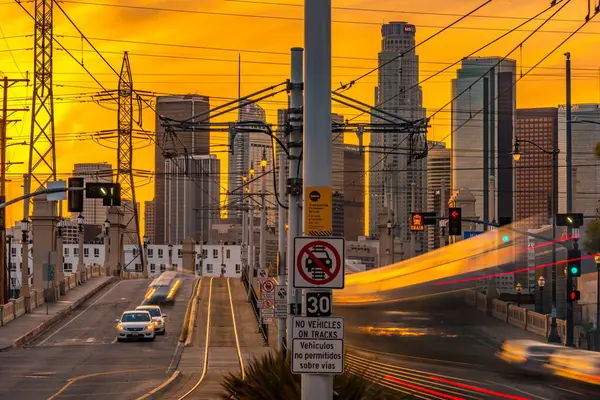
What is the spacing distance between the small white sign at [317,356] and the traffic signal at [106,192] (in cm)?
2985

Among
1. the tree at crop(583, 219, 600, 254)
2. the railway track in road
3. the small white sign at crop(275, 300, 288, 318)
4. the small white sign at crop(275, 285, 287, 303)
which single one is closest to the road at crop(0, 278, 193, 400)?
the railway track in road

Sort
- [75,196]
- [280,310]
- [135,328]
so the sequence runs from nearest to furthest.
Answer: [280,310] < [75,196] < [135,328]

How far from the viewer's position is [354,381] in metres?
17.3

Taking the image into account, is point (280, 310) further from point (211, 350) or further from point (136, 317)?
point (136, 317)

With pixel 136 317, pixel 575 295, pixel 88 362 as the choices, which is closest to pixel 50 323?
pixel 136 317

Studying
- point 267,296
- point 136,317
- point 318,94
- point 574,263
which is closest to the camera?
point 318,94

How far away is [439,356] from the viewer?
709 inches

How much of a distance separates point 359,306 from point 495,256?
23.4ft

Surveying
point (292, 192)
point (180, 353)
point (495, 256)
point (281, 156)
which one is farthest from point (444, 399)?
point (180, 353)

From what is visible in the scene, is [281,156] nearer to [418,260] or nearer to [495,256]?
[418,260]

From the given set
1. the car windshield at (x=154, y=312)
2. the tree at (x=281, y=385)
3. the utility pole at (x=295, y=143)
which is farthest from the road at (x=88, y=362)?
the tree at (x=281, y=385)

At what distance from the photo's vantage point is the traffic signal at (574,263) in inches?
665

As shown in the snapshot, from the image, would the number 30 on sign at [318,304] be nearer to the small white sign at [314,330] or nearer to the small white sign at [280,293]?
the small white sign at [314,330]

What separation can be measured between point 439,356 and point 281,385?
2593mm
